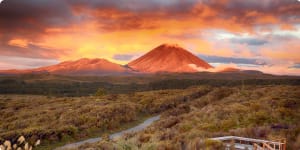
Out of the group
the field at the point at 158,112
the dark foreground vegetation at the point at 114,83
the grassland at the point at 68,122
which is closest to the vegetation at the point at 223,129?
the field at the point at 158,112

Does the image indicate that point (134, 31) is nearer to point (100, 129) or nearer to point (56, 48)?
point (56, 48)

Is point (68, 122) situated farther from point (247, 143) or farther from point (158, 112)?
point (247, 143)

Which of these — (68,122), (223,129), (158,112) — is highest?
(223,129)

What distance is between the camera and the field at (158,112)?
20.9ft

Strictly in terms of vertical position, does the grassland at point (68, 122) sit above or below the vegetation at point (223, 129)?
below

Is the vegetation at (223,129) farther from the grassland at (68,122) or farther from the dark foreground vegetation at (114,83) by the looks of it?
the dark foreground vegetation at (114,83)

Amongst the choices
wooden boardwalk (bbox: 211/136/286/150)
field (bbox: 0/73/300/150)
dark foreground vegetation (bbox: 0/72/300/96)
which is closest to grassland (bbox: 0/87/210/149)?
field (bbox: 0/73/300/150)

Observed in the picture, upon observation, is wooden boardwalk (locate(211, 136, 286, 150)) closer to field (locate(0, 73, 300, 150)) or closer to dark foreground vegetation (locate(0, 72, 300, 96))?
field (locate(0, 73, 300, 150))

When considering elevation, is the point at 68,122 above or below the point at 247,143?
below

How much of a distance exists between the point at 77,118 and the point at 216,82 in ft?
79.5

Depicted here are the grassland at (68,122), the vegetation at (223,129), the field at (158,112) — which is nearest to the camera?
the vegetation at (223,129)

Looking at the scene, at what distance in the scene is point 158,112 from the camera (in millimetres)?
22156

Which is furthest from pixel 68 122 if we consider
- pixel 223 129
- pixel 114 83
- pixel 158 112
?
pixel 114 83

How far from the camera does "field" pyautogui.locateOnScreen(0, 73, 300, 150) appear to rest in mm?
6383
